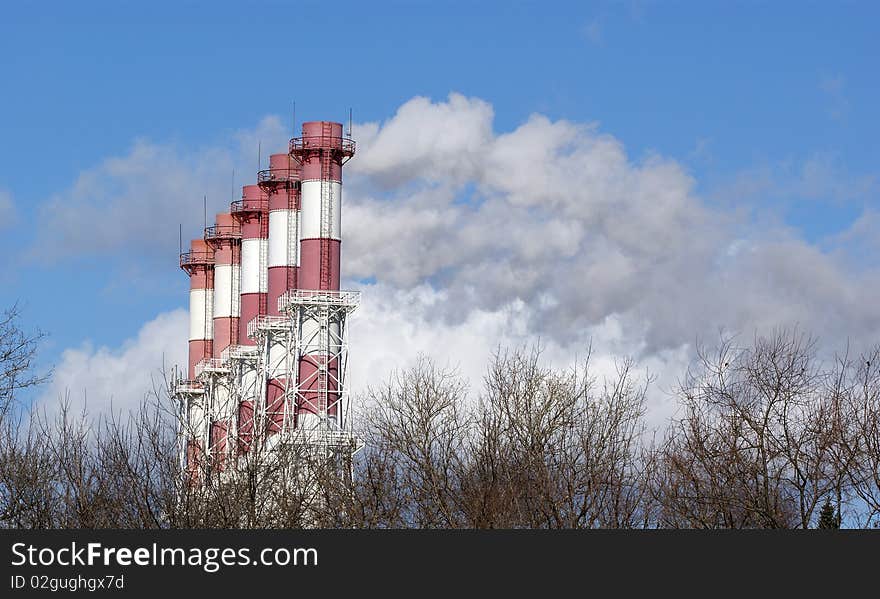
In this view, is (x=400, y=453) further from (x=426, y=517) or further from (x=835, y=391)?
(x=835, y=391)

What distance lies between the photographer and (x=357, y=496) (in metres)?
28.5

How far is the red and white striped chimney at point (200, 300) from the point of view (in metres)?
64.2

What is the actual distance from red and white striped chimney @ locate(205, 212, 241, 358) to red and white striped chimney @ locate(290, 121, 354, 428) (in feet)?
30.7

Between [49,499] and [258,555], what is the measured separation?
1196 cm

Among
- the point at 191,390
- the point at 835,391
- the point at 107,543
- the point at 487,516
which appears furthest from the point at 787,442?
the point at 191,390

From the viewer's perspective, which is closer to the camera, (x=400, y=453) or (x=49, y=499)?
(x=49, y=499)

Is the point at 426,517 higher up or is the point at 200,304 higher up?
the point at 200,304

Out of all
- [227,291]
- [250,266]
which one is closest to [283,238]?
[250,266]

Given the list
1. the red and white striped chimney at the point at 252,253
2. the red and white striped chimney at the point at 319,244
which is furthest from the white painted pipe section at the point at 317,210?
the red and white striped chimney at the point at 252,253

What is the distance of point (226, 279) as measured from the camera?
205 ft

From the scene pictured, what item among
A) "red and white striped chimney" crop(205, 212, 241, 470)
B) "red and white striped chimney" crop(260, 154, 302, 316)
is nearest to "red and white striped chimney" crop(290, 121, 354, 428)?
"red and white striped chimney" crop(260, 154, 302, 316)

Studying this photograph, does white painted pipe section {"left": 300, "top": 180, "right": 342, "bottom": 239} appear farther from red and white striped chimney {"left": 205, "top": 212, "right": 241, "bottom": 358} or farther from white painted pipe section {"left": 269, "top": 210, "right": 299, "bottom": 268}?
red and white striped chimney {"left": 205, "top": 212, "right": 241, "bottom": 358}

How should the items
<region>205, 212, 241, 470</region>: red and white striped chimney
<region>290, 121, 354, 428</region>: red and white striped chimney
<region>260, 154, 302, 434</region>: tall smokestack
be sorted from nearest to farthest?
<region>290, 121, 354, 428</region>: red and white striped chimney < <region>260, 154, 302, 434</region>: tall smokestack < <region>205, 212, 241, 470</region>: red and white striped chimney

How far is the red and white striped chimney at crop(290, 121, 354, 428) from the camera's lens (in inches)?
2000
